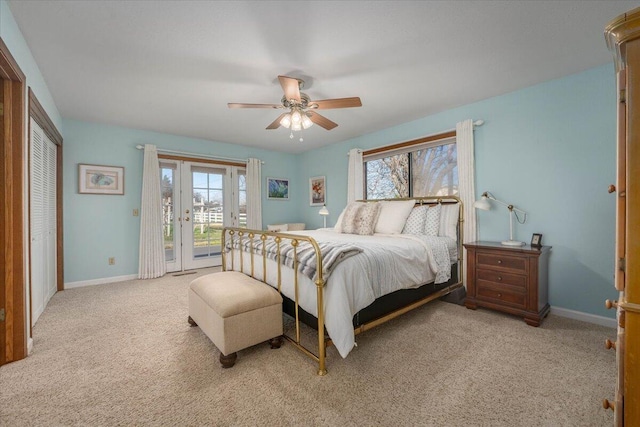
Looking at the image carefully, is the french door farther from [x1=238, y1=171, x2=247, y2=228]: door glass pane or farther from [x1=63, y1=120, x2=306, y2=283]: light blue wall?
[x1=63, y1=120, x2=306, y2=283]: light blue wall

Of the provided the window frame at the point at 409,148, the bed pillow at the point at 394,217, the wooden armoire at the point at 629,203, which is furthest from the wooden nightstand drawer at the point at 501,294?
the wooden armoire at the point at 629,203

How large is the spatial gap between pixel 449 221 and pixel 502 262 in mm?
771

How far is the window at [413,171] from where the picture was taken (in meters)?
3.70

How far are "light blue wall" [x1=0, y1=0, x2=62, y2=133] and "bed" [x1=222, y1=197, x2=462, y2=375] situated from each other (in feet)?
6.98

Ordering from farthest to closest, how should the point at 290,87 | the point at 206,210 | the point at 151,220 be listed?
1. the point at 206,210
2. the point at 151,220
3. the point at 290,87

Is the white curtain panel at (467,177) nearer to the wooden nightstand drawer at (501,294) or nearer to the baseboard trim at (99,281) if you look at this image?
the wooden nightstand drawer at (501,294)

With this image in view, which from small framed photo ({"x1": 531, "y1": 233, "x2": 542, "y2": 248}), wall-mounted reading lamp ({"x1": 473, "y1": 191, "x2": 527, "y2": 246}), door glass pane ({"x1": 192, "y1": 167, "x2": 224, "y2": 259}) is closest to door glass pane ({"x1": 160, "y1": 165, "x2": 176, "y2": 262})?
door glass pane ({"x1": 192, "y1": 167, "x2": 224, "y2": 259})

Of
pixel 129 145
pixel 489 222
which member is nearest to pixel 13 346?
pixel 129 145

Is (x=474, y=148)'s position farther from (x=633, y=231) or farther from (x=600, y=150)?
(x=633, y=231)

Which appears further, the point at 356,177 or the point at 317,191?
the point at 317,191

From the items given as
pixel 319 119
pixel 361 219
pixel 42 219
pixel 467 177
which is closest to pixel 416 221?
pixel 361 219

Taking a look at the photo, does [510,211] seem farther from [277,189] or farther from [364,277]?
[277,189]

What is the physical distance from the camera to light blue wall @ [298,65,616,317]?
251cm

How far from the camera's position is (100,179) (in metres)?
4.11
